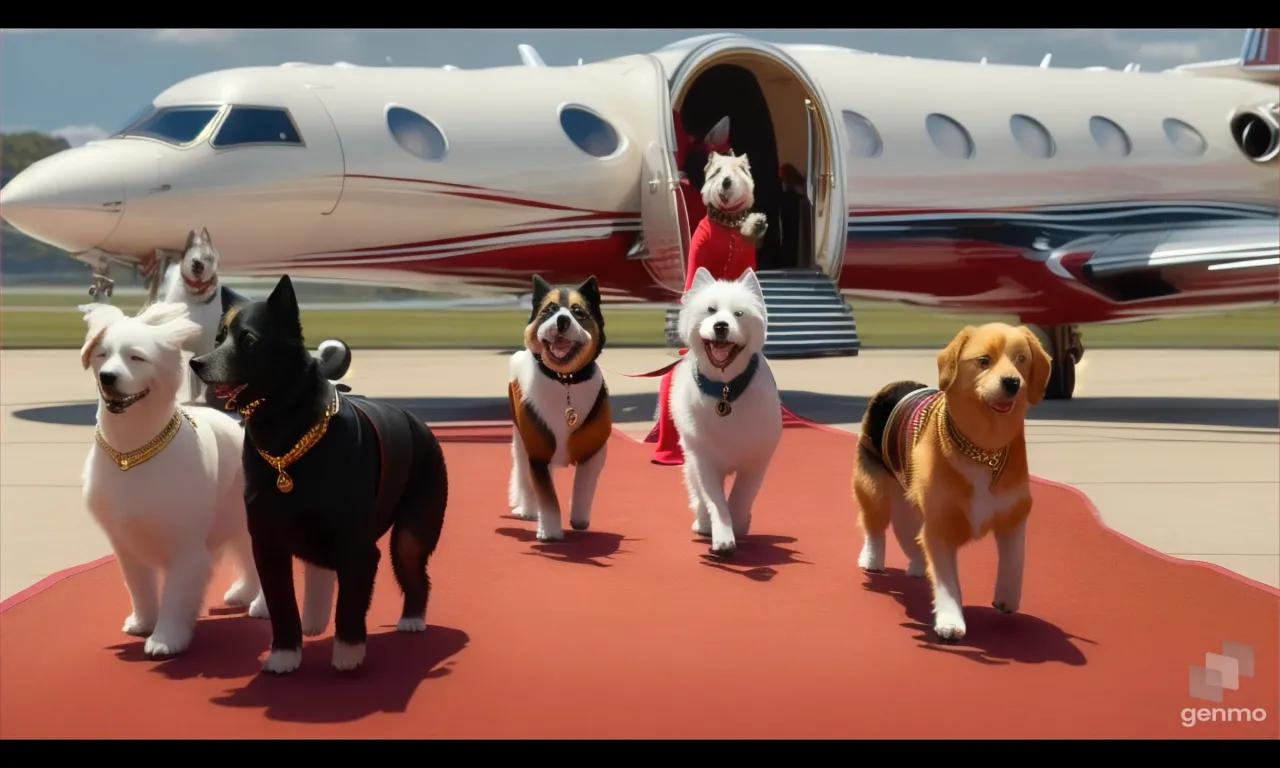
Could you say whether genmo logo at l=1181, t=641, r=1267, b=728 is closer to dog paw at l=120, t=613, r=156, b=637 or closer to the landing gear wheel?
dog paw at l=120, t=613, r=156, b=637

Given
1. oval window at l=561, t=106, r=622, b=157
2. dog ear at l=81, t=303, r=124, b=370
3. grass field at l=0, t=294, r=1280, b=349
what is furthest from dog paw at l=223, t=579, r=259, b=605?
grass field at l=0, t=294, r=1280, b=349

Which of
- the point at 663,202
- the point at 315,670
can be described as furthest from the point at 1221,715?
the point at 663,202

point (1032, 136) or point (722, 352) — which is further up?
point (1032, 136)

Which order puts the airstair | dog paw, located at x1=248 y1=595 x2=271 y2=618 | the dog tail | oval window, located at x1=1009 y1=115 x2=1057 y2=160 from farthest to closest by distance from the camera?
oval window, located at x1=1009 y1=115 x2=1057 y2=160 → the airstair → dog paw, located at x1=248 y1=595 x2=271 y2=618 → the dog tail

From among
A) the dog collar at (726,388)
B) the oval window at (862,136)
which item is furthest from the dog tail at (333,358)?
the oval window at (862,136)

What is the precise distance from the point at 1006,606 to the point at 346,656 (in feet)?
7.49

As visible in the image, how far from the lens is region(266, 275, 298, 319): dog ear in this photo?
3631 mm

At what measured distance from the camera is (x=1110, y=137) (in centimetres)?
1366

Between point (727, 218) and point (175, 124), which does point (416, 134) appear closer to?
point (175, 124)

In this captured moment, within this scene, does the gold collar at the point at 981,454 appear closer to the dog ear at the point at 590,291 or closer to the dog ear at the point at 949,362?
the dog ear at the point at 949,362

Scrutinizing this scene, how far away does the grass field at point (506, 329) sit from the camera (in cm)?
3014

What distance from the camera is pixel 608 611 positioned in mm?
4656

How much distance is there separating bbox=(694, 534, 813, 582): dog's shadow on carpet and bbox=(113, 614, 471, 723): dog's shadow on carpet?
1407mm
